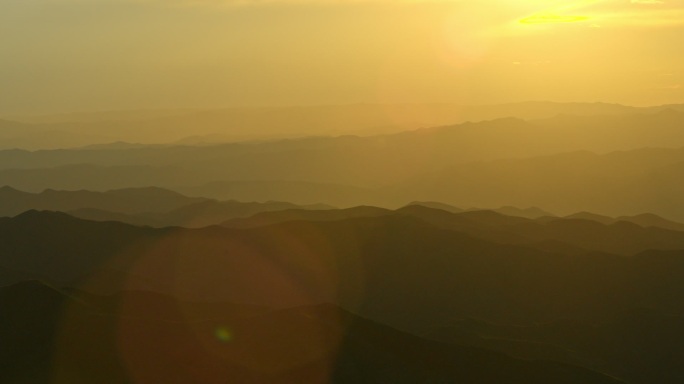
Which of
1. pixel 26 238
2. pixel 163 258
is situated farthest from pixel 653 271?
pixel 26 238

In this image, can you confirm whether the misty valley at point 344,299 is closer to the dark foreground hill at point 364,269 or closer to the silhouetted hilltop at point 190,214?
the dark foreground hill at point 364,269

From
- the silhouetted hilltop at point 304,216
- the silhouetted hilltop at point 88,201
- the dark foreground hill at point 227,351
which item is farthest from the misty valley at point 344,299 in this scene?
the silhouetted hilltop at point 88,201

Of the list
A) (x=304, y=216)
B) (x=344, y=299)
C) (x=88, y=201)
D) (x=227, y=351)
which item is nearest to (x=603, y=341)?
(x=344, y=299)

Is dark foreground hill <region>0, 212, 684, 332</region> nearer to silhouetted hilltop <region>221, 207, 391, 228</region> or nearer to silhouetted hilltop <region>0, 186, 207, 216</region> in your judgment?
silhouetted hilltop <region>221, 207, 391, 228</region>

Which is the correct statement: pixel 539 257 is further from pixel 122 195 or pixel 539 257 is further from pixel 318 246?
pixel 122 195

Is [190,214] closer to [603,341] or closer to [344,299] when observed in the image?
[344,299]

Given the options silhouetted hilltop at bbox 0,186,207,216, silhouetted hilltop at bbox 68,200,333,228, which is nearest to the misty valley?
silhouetted hilltop at bbox 68,200,333,228

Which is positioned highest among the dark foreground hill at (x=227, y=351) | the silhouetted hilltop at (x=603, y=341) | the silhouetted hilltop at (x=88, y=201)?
the silhouetted hilltop at (x=88, y=201)

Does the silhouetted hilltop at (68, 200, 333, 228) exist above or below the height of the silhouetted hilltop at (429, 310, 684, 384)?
above
